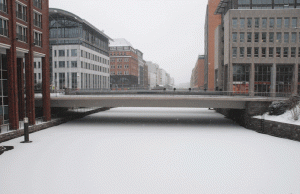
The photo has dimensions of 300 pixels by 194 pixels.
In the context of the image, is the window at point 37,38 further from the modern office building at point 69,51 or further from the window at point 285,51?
the window at point 285,51

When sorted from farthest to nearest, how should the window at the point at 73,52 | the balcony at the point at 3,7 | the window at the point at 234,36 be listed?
the window at the point at 73,52
the window at the point at 234,36
the balcony at the point at 3,7

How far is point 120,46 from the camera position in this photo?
122562 millimetres

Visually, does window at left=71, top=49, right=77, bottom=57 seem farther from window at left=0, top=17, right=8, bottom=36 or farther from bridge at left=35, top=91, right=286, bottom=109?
window at left=0, top=17, right=8, bottom=36

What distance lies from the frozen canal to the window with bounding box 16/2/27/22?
1308cm

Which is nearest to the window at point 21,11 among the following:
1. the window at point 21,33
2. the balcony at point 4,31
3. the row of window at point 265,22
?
the window at point 21,33

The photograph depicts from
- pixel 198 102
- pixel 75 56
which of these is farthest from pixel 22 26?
pixel 75 56

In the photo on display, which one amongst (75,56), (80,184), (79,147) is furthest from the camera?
(75,56)

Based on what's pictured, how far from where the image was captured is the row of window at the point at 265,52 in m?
50.8

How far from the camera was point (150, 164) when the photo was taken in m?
16.2

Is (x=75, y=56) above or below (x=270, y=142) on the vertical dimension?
above

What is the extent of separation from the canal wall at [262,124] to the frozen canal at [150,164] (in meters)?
1.08

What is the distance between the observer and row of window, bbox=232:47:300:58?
5081 cm

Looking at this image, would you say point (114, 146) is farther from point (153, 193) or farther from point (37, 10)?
point (37, 10)

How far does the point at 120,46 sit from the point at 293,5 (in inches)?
3289
